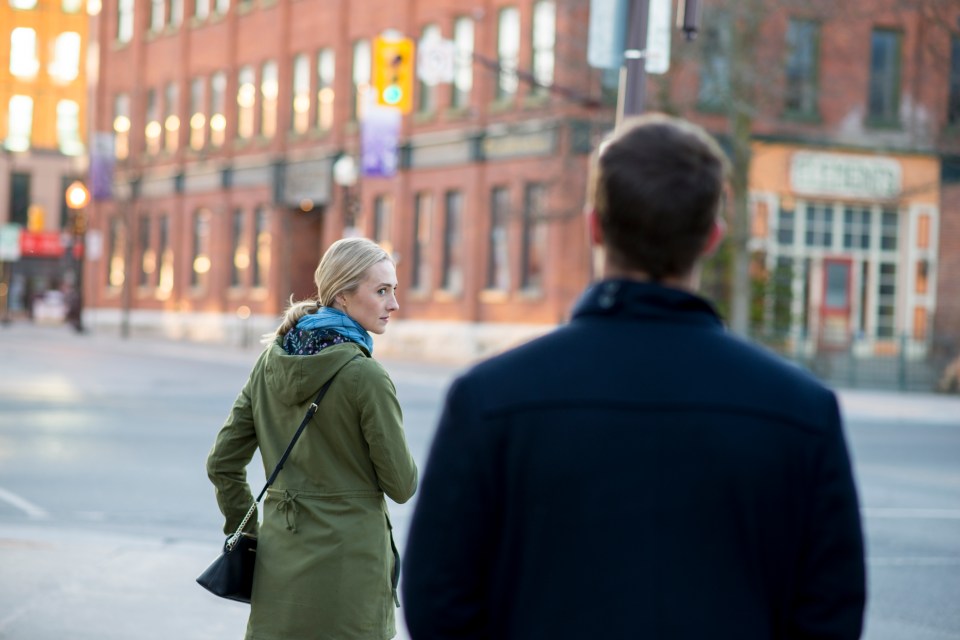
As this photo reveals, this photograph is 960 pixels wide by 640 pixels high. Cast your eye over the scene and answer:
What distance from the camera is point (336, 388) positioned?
414 centimetres

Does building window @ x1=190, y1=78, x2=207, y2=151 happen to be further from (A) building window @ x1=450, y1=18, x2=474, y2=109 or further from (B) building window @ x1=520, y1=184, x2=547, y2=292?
(B) building window @ x1=520, y1=184, x2=547, y2=292

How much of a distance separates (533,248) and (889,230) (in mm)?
8475

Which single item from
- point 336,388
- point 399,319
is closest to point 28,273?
point 399,319

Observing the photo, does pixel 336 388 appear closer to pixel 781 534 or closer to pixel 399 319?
pixel 781 534

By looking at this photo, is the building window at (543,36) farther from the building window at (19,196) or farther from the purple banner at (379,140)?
the building window at (19,196)

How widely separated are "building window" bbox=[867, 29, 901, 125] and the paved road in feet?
36.5

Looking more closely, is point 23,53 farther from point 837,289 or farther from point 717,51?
point 717,51

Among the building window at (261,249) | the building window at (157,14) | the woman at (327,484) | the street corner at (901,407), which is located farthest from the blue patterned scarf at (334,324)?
the building window at (157,14)

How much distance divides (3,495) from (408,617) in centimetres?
968

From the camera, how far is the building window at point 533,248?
33.0 meters

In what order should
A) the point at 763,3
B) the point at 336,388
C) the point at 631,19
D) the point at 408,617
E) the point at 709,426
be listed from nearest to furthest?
1. the point at 709,426
2. the point at 408,617
3. the point at 336,388
4. the point at 631,19
5. the point at 763,3

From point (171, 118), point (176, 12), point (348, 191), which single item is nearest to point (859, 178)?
point (348, 191)

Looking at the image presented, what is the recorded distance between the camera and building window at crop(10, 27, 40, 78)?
245ft

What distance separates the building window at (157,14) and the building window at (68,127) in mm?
25981
